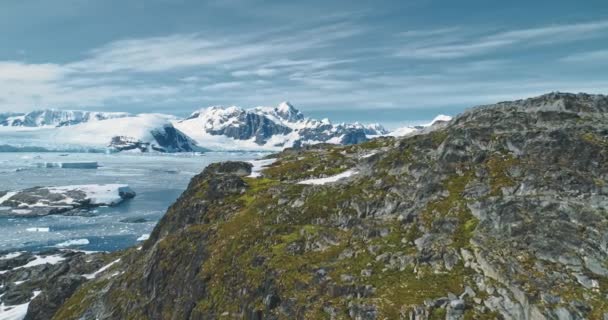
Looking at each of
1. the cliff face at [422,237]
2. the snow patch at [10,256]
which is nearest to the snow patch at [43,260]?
the snow patch at [10,256]

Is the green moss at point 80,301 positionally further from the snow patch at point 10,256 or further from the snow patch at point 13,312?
the snow patch at point 10,256

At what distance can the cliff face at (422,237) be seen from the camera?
97.5 feet

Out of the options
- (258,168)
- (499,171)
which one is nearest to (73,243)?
(258,168)

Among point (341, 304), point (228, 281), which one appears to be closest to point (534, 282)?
point (341, 304)

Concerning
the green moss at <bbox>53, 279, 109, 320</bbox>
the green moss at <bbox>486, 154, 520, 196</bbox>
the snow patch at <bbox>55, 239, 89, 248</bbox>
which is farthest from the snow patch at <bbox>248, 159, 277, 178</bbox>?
the snow patch at <bbox>55, 239, 89, 248</bbox>

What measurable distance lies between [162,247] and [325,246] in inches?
905

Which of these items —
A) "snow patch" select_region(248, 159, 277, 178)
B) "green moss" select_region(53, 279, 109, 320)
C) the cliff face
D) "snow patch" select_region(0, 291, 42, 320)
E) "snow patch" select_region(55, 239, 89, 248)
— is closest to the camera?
the cliff face

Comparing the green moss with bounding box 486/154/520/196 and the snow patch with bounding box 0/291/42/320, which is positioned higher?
the green moss with bounding box 486/154/520/196

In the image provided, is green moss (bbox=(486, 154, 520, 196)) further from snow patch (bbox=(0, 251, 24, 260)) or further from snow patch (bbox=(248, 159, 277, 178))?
snow patch (bbox=(0, 251, 24, 260))

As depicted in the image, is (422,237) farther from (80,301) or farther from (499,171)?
(80,301)

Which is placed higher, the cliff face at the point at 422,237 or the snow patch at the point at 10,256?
the cliff face at the point at 422,237

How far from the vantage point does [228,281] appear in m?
42.7

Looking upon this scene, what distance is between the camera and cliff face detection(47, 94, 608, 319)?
29.7 m

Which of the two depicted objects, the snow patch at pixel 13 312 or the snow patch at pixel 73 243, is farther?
the snow patch at pixel 73 243
